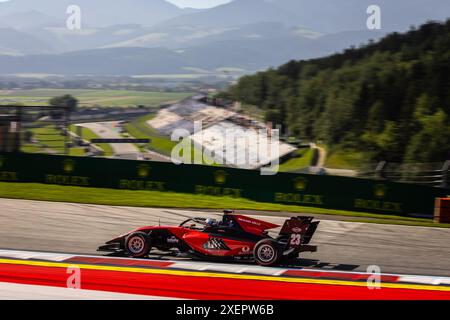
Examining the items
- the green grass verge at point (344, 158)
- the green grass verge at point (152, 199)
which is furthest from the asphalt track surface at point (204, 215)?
the green grass verge at point (344, 158)

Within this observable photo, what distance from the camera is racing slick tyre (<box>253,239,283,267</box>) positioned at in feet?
36.9

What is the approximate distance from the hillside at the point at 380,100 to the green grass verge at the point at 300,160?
4.51m

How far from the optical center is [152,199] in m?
21.0

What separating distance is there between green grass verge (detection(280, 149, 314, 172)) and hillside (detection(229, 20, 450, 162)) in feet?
14.8

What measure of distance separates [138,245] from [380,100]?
207 feet

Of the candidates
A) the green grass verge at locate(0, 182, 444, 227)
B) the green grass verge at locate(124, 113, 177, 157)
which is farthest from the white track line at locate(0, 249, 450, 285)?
the green grass verge at locate(124, 113, 177, 157)

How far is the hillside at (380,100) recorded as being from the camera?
62.2 meters

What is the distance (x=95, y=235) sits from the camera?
564 inches

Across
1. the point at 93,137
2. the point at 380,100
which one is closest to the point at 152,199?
the point at 93,137

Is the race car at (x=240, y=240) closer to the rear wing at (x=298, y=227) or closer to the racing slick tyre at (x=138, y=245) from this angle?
the rear wing at (x=298, y=227)

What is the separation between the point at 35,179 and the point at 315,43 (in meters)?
160

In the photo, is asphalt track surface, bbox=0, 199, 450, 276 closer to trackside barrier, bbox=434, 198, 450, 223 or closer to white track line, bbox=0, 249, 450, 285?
white track line, bbox=0, 249, 450, 285
